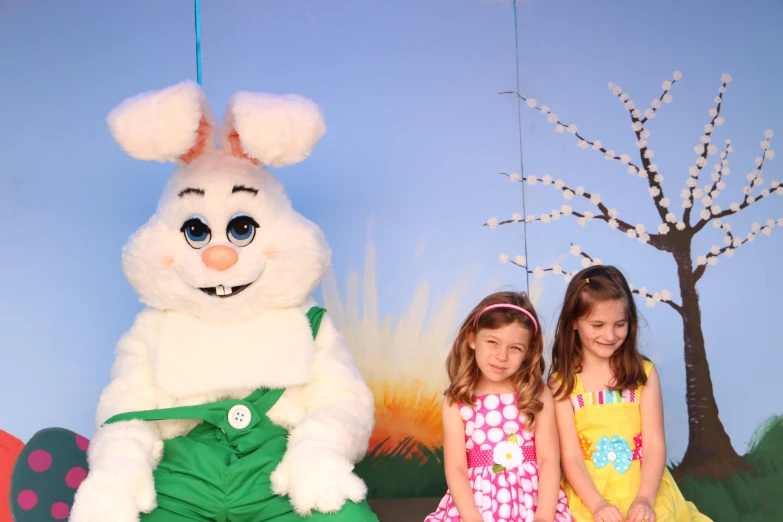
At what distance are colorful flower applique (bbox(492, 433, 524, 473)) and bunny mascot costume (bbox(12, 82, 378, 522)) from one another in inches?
15.5

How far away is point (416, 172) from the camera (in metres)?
3.54

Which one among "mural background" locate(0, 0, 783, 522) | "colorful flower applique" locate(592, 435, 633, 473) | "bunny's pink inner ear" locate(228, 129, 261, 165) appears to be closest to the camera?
"colorful flower applique" locate(592, 435, 633, 473)

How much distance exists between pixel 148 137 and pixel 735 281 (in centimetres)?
241

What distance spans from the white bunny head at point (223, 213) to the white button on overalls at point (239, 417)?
28cm

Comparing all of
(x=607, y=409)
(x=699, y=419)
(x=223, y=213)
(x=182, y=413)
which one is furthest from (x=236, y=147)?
(x=699, y=419)

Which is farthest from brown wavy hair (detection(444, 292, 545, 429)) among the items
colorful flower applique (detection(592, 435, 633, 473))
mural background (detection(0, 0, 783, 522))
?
mural background (detection(0, 0, 783, 522))

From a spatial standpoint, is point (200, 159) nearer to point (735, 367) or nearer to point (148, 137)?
point (148, 137)

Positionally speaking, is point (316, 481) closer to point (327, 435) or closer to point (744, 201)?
point (327, 435)

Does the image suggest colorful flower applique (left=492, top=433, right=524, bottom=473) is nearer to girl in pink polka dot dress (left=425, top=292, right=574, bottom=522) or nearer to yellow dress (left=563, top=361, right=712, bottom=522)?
girl in pink polka dot dress (left=425, top=292, right=574, bottom=522)

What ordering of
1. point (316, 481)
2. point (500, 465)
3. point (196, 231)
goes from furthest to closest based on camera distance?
point (196, 231) < point (500, 465) < point (316, 481)

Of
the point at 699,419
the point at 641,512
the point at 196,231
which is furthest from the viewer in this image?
the point at 699,419

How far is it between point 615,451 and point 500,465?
366 mm

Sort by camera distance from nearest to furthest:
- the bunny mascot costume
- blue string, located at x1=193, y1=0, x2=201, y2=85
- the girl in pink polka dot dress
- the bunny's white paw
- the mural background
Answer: the bunny's white paw, the bunny mascot costume, the girl in pink polka dot dress, the mural background, blue string, located at x1=193, y1=0, x2=201, y2=85

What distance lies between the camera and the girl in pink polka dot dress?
2467 mm
